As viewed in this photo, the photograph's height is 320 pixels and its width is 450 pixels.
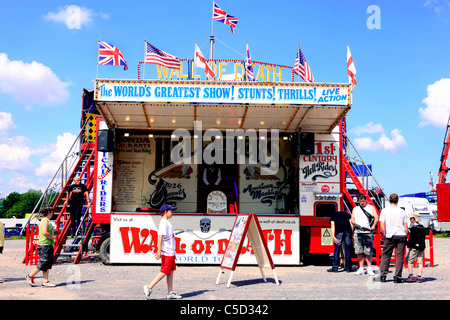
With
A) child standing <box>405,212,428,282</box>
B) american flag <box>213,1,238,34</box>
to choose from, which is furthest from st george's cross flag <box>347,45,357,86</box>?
american flag <box>213,1,238,34</box>

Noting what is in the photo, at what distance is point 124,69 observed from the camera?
532 inches

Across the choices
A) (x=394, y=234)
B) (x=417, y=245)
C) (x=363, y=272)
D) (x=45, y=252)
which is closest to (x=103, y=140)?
(x=45, y=252)

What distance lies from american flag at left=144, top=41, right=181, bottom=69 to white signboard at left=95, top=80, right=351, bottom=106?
2691 mm

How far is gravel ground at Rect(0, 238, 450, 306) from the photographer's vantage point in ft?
25.8

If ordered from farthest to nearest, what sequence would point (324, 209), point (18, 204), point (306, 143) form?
1. point (18, 204)
2. point (306, 143)
3. point (324, 209)

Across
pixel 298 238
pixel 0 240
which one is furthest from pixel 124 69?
pixel 298 238

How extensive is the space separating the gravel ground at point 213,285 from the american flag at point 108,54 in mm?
5973

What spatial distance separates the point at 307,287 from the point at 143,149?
8204mm

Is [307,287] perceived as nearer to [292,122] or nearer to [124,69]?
[292,122]

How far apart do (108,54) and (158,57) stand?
169 cm

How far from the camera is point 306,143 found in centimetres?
1345

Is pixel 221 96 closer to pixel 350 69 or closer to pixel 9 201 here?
pixel 350 69

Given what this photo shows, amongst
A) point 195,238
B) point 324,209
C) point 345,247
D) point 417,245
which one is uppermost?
point 324,209

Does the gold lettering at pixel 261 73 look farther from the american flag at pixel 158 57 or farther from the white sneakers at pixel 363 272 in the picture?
the white sneakers at pixel 363 272
